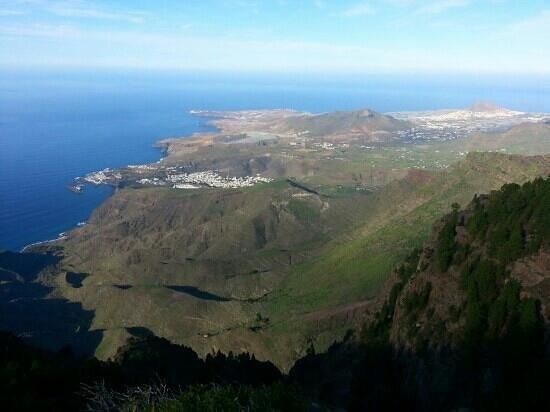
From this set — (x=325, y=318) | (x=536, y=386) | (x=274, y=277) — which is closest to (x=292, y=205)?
(x=274, y=277)

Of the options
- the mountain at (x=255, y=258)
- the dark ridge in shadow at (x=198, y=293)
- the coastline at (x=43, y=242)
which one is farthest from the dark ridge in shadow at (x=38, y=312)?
the dark ridge in shadow at (x=198, y=293)

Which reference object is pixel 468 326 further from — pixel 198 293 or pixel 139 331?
pixel 198 293

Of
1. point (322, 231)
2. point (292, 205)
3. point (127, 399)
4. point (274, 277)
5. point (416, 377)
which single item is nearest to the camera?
point (127, 399)

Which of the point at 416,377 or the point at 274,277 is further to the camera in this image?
the point at 274,277

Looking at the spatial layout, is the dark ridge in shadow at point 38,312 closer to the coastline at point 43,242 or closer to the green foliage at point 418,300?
the coastline at point 43,242

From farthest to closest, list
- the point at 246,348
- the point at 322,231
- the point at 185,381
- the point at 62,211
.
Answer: the point at 62,211
the point at 322,231
the point at 246,348
the point at 185,381

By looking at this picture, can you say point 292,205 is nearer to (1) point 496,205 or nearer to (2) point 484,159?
(2) point 484,159
